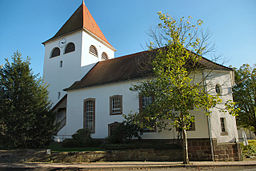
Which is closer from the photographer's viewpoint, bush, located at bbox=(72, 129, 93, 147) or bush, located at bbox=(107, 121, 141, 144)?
bush, located at bbox=(107, 121, 141, 144)

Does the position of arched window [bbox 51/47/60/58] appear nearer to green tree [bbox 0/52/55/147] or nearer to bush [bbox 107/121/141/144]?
green tree [bbox 0/52/55/147]

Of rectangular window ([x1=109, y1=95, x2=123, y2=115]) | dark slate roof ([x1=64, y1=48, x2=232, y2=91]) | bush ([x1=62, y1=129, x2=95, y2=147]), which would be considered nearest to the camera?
bush ([x1=62, y1=129, x2=95, y2=147])

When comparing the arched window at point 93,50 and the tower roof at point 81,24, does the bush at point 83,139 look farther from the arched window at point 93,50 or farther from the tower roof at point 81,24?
the tower roof at point 81,24

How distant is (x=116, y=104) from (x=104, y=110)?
4.25ft

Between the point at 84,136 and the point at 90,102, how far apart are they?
388 cm

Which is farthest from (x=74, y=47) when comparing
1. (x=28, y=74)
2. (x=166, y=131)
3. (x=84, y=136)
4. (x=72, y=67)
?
(x=166, y=131)

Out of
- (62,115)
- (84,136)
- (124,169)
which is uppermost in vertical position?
(62,115)

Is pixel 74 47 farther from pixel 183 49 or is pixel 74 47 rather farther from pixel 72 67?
Answer: pixel 183 49

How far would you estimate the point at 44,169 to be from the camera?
9.92 meters

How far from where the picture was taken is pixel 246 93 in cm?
2397

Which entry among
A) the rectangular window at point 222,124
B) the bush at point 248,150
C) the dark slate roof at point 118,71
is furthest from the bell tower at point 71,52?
the bush at point 248,150

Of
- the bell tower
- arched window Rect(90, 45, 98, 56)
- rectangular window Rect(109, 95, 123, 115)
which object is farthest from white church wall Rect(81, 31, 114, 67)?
rectangular window Rect(109, 95, 123, 115)

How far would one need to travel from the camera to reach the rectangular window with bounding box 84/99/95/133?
18.0 metres

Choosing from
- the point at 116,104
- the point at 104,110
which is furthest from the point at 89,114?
the point at 116,104
